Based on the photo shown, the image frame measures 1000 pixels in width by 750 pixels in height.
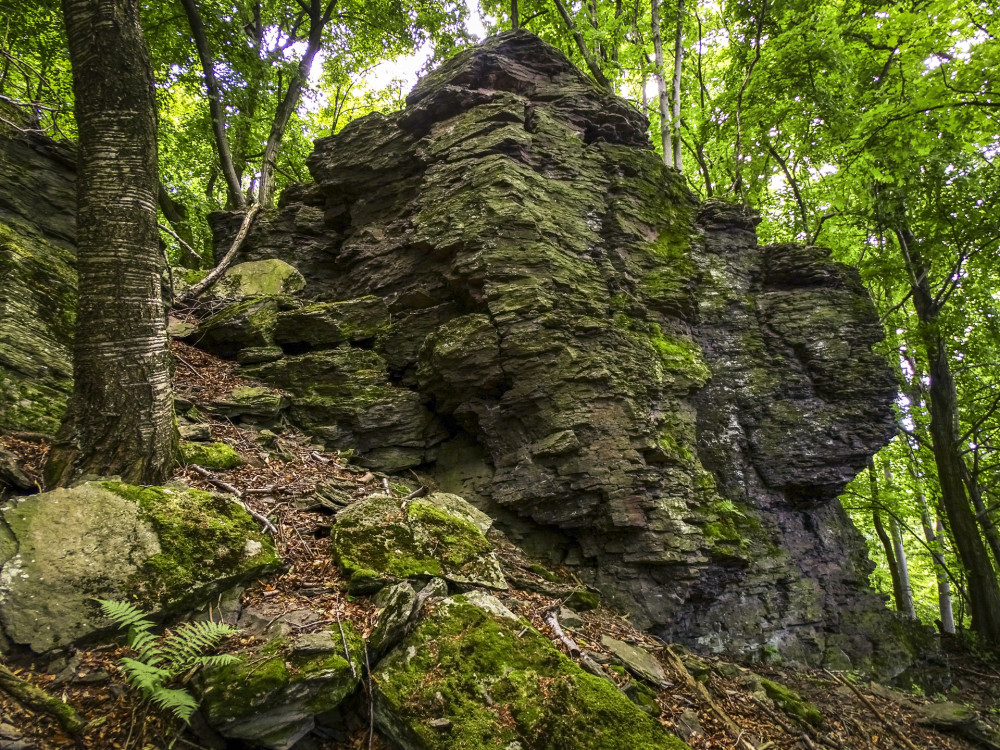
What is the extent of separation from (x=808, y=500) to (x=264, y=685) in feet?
33.8

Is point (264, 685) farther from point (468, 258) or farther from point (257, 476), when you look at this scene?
point (468, 258)

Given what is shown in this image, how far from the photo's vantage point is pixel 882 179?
1196cm

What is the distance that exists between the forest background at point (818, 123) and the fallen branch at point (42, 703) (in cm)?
893

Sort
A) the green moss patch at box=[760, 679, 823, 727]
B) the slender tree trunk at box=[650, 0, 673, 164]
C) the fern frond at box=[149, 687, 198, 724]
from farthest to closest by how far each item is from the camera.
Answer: the slender tree trunk at box=[650, 0, 673, 164] → the green moss patch at box=[760, 679, 823, 727] → the fern frond at box=[149, 687, 198, 724]

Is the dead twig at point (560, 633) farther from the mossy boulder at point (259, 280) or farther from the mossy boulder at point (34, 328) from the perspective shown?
the mossy boulder at point (259, 280)

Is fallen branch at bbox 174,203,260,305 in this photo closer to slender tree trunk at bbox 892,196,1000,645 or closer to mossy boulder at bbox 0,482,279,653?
mossy boulder at bbox 0,482,279,653

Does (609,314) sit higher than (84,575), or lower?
higher

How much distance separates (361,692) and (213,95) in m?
15.3

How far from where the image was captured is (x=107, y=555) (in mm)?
3430

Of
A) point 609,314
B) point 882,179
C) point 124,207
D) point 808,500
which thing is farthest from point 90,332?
point 882,179

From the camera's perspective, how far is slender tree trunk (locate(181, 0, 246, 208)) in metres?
12.4

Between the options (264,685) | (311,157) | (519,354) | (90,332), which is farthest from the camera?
(311,157)

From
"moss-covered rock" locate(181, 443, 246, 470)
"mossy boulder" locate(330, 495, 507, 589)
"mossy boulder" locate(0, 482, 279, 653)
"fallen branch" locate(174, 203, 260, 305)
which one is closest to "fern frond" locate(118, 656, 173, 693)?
"mossy boulder" locate(0, 482, 279, 653)

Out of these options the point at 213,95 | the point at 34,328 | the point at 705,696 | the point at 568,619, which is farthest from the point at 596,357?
the point at 213,95
